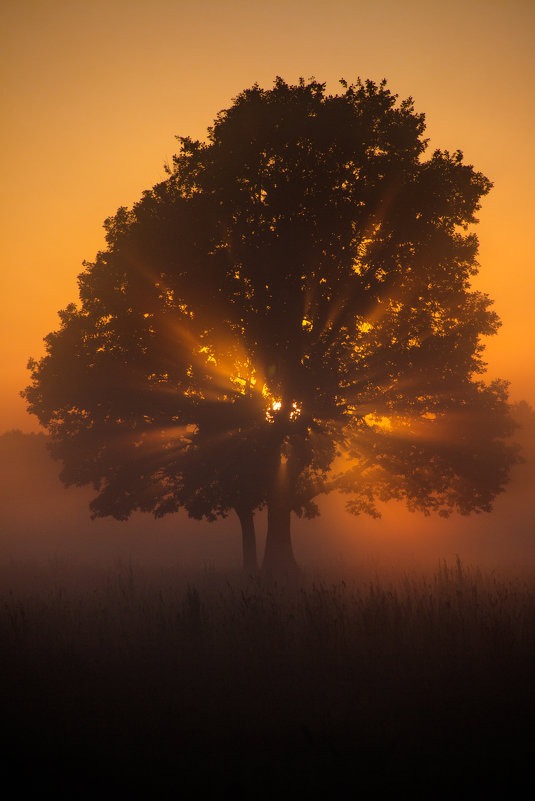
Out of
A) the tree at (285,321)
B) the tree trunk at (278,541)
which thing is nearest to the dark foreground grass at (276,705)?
the tree at (285,321)

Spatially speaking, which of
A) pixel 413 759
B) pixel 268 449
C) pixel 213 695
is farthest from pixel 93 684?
pixel 268 449

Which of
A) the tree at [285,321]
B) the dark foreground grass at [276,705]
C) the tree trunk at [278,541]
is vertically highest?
the tree at [285,321]

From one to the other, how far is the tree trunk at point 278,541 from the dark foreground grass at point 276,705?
9930mm

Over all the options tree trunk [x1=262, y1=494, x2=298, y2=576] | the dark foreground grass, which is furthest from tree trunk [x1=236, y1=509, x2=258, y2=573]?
the dark foreground grass

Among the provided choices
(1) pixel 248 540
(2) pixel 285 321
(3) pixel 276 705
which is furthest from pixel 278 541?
(3) pixel 276 705

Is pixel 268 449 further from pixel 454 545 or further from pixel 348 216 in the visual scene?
pixel 454 545

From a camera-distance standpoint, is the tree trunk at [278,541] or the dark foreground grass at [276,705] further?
the tree trunk at [278,541]

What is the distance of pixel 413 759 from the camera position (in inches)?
226

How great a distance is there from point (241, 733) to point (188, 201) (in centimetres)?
1476

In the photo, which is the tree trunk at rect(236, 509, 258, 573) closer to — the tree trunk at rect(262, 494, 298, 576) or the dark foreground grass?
the tree trunk at rect(262, 494, 298, 576)

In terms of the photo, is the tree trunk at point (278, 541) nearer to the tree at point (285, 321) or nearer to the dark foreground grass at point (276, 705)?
the tree at point (285, 321)

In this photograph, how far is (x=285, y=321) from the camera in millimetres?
16578

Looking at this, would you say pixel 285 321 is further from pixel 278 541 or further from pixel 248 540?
pixel 248 540

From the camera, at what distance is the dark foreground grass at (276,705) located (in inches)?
216
